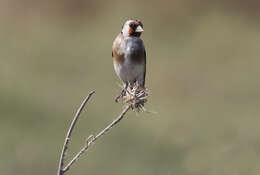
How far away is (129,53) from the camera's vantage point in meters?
4.10

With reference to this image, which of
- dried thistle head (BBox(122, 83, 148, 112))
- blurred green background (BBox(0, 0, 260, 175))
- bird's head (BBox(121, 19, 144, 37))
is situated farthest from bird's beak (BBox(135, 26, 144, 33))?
blurred green background (BBox(0, 0, 260, 175))

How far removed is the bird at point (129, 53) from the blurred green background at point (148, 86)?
39.7 inches

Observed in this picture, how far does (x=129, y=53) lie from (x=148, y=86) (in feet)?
12.2

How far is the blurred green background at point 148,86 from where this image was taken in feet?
18.2

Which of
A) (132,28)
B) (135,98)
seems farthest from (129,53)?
(135,98)

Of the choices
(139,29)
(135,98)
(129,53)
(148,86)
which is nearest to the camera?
(135,98)

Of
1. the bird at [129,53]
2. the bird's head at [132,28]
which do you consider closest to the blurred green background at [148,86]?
the bird at [129,53]

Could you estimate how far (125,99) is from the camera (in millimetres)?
2945

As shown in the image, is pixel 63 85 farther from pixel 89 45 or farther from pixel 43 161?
pixel 43 161

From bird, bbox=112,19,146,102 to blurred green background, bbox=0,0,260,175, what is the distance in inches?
39.7

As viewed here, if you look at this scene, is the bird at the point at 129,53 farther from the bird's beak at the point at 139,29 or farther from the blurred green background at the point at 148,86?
the blurred green background at the point at 148,86

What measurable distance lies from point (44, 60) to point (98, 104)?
5.28ft

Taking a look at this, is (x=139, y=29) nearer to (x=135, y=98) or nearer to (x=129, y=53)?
(x=129, y=53)

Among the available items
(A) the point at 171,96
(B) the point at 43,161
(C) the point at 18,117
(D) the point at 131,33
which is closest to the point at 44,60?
(A) the point at 171,96
